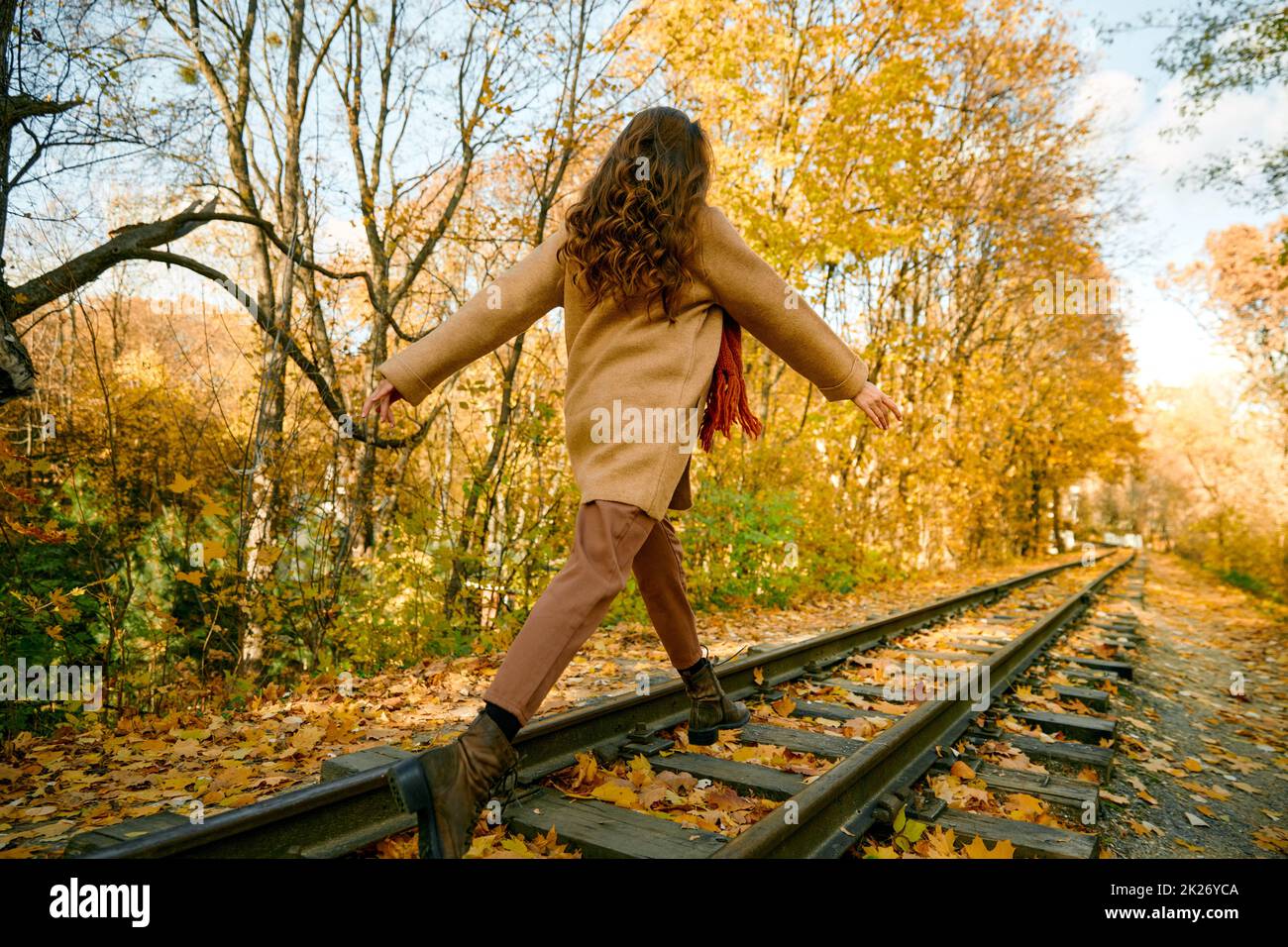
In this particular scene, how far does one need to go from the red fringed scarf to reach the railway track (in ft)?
4.02

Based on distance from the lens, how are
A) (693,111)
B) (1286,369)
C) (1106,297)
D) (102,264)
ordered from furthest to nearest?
(1106,297) → (1286,369) → (693,111) → (102,264)

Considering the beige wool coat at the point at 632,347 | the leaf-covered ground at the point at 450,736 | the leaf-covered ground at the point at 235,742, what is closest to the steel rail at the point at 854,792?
the leaf-covered ground at the point at 450,736

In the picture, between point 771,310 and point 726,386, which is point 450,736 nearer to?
point 726,386

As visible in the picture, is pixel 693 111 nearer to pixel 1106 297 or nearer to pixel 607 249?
pixel 607 249

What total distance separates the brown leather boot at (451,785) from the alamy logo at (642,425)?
35.8 inches

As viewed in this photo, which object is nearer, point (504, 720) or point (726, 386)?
point (504, 720)

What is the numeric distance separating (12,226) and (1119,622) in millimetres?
10986

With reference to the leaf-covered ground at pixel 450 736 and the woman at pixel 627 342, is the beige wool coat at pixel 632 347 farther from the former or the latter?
the leaf-covered ground at pixel 450 736

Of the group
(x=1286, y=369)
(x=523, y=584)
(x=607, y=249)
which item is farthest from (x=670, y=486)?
(x=1286, y=369)

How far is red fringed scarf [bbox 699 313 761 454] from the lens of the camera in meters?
2.60

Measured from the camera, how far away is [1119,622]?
895 cm

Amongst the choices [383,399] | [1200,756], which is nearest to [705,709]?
[383,399]

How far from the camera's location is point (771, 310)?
2486 millimetres
